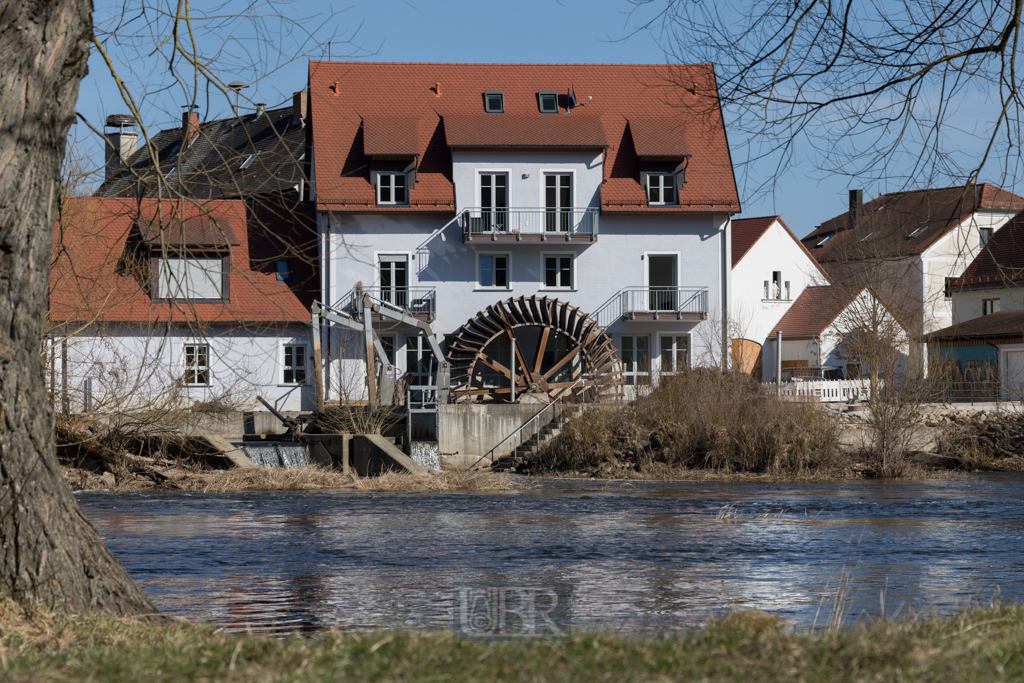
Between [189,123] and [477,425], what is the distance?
81.1ft

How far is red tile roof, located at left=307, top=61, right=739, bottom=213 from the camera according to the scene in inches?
1542

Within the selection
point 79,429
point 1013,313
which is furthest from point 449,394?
point 1013,313

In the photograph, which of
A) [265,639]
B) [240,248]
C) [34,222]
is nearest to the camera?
[265,639]

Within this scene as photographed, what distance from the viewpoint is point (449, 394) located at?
35656 mm

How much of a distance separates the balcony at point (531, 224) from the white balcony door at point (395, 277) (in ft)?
7.29

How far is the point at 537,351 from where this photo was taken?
39.3 metres

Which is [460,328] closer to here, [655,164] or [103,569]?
[655,164]

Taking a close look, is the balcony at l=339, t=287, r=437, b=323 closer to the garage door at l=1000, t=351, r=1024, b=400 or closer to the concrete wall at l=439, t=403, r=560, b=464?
the concrete wall at l=439, t=403, r=560, b=464

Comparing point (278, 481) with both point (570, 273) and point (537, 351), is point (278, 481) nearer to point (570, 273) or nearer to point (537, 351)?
point (537, 351)

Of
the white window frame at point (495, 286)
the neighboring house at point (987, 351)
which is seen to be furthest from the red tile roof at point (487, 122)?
the neighboring house at point (987, 351)

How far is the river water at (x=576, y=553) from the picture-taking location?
1004cm

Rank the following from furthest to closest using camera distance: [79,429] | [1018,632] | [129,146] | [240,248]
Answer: [129,146], [240,248], [79,429], [1018,632]

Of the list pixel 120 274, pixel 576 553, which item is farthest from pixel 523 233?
pixel 576 553

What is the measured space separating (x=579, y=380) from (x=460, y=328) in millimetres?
4365
